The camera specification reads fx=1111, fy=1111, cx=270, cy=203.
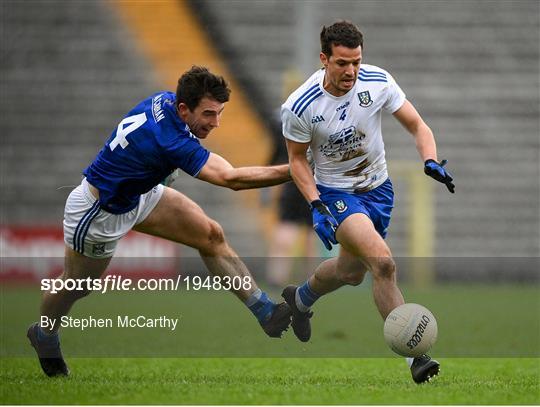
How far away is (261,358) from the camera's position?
7262 mm

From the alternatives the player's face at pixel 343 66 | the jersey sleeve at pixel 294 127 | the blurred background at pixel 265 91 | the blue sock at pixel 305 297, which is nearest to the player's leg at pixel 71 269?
the jersey sleeve at pixel 294 127

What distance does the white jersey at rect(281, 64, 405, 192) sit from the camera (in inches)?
245

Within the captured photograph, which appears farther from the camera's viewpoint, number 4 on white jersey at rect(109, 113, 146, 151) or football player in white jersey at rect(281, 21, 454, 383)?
number 4 on white jersey at rect(109, 113, 146, 151)

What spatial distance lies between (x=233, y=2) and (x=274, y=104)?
5.35ft

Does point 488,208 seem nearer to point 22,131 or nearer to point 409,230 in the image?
point 409,230

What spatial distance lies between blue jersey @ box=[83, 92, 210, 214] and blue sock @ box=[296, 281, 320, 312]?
1259 mm

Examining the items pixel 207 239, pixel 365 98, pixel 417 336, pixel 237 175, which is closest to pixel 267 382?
pixel 417 336

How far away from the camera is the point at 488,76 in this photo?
16.0 m

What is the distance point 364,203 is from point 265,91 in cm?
940

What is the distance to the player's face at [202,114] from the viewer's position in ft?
19.9

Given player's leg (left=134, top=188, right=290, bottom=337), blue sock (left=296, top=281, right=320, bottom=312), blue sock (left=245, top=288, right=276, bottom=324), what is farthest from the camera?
blue sock (left=296, top=281, right=320, bottom=312)

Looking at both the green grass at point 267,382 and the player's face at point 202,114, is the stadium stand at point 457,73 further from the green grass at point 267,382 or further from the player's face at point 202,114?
the player's face at point 202,114

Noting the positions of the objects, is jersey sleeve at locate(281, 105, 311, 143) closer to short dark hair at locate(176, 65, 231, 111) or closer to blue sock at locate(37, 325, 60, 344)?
short dark hair at locate(176, 65, 231, 111)

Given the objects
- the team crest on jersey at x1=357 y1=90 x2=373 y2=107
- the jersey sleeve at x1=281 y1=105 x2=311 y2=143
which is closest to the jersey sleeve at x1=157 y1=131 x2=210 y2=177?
the jersey sleeve at x1=281 y1=105 x2=311 y2=143
